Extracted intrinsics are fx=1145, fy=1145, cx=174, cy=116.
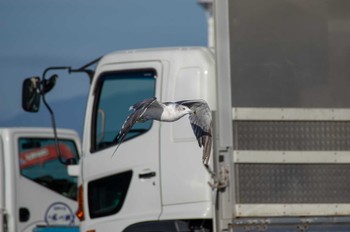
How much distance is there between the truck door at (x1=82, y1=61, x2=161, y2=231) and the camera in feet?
30.9

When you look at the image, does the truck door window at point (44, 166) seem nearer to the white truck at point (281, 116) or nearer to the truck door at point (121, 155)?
the truck door at point (121, 155)

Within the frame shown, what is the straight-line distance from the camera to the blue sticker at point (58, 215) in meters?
13.0

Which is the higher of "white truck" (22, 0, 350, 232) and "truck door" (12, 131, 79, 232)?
"white truck" (22, 0, 350, 232)

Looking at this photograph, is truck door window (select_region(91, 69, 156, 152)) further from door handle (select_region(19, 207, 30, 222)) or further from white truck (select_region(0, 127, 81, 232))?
door handle (select_region(19, 207, 30, 222))

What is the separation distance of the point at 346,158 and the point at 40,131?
18.7ft

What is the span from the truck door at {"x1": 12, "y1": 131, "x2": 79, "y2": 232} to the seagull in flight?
31.2 feet

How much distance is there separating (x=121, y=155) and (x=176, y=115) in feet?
20.8

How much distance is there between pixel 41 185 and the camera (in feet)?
43.0

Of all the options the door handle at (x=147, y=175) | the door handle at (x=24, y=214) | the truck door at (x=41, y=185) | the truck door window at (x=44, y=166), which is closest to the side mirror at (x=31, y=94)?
the door handle at (x=147, y=175)

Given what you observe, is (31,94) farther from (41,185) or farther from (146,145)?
(41,185)

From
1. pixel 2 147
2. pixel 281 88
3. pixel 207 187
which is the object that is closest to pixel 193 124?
pixel 281 88

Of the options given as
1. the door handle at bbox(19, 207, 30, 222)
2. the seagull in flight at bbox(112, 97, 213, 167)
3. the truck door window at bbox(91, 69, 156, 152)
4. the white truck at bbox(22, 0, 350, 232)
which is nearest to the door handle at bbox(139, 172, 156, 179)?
the truck door window at bbox(91, 69, 156, 152)

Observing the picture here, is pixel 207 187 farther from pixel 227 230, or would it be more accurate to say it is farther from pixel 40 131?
pixel 40 131

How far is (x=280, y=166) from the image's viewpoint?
8398mm
